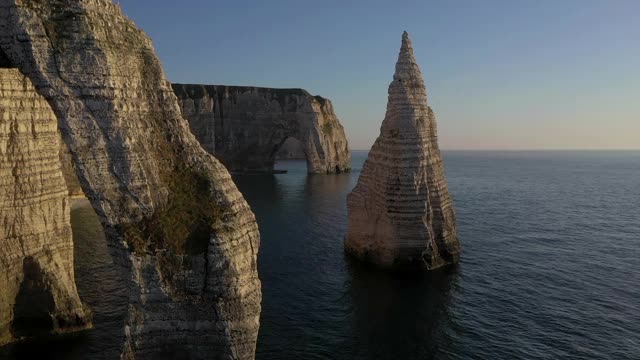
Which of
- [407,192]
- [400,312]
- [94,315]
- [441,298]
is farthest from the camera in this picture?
[407,192]

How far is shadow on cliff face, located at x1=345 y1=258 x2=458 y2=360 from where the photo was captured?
90.5 feet

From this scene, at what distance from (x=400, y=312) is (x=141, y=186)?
21.7m

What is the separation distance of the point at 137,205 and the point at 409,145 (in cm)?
2832

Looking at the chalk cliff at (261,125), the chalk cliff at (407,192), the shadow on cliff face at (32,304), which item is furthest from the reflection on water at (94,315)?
the chalk cliff at (261,125)

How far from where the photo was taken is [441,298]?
1400 inches

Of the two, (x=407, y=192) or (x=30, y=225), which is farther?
(x=407, y=192)

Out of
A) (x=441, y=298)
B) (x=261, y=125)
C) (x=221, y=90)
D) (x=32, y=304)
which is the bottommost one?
(x=441, y=298)

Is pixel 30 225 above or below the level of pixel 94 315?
above

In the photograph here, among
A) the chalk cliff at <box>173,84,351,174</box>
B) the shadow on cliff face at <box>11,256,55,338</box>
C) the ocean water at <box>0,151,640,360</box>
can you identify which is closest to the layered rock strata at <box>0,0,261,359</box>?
the ocean water at <box>0,151,640,360</box>

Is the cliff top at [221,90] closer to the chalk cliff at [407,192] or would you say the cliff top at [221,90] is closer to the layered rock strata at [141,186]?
the chalk cliff at [407,192]

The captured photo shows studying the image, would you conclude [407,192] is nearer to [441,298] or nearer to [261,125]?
[441,298]

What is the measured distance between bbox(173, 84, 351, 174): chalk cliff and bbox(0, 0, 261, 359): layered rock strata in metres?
108

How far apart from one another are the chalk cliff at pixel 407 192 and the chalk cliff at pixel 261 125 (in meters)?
85.4

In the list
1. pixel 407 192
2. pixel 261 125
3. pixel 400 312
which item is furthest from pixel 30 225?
pixel 261 125
